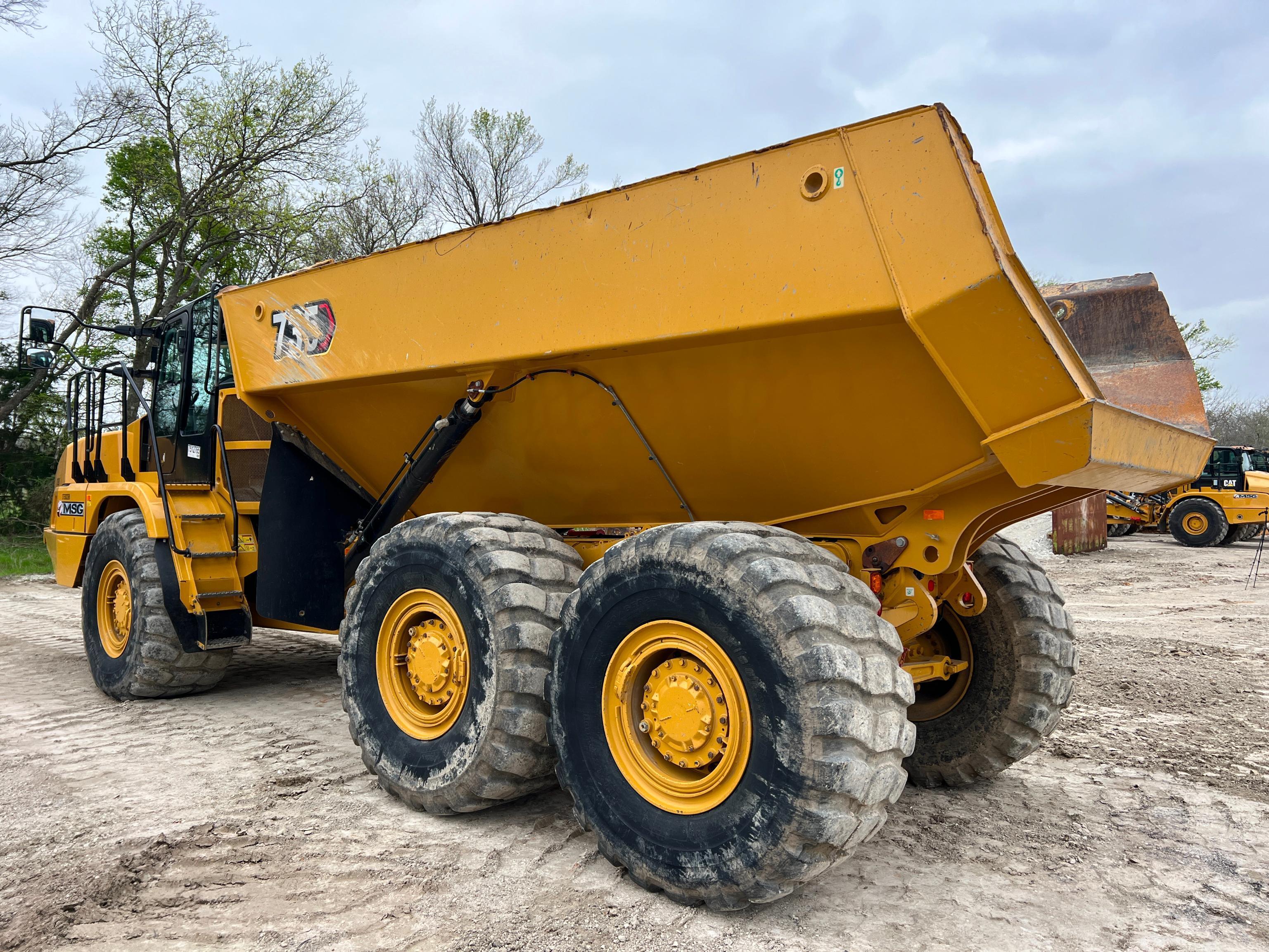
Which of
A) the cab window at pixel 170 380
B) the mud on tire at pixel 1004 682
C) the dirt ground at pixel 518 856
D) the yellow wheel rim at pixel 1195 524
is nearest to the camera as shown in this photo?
the dirt ground at pixel 518 856

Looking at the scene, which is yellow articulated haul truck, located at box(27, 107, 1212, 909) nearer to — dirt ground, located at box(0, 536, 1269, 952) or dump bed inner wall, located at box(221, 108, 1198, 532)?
dump bed inner wall, located at box(221, 108, 1198, 532)

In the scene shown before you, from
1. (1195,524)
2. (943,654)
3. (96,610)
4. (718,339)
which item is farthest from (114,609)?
(1195,524)

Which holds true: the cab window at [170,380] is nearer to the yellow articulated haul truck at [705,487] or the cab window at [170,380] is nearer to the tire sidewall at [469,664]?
the yellow articulated haul truck at [705,487]

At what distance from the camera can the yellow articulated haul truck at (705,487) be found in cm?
253

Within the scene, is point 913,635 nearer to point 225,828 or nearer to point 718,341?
point 718,341

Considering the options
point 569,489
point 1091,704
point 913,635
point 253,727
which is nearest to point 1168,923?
point 913,635

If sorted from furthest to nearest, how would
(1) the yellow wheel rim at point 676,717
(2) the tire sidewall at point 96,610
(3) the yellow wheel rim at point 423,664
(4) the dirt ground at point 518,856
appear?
1. (2) the tire sidewall at point 96,610
2. (3) the yellow wheel rim at point 423,664
3. (1) the yellow wheel rim at point 676,717
4. (4) the dirt ground at point 518,856

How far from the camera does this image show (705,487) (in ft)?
12.1

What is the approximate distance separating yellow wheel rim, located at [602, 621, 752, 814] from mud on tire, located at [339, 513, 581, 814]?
44cm

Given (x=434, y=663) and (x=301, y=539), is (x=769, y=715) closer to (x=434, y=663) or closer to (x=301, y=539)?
(x=434, y=663)

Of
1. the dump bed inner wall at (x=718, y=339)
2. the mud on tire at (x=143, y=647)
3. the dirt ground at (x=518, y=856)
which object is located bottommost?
the dirt ground at (x=518, y=856)

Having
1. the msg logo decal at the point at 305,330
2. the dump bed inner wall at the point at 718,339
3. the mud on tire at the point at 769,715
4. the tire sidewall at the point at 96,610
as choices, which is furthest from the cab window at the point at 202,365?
the mud on tire at the point at 769,715

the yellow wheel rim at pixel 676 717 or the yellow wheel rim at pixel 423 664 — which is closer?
the yellow wheel rim at pixel 676 717

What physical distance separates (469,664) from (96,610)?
13.0 ft
